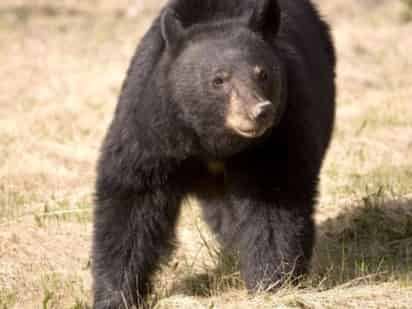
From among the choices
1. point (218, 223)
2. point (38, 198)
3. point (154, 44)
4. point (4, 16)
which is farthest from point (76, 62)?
point (154, 44)

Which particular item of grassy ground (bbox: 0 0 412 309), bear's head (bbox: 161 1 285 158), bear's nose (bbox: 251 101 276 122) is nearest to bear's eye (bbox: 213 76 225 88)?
bear's head (bbox: 161 1 285 158)

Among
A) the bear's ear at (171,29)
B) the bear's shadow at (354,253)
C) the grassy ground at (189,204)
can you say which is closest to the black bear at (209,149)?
the bear's ear at (171,29)

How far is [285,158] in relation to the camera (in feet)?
19.1

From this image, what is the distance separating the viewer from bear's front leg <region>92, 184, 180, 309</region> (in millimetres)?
5953

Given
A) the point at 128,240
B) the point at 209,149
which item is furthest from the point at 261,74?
the point at 128,240

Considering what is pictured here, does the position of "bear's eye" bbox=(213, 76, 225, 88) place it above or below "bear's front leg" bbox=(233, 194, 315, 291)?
above

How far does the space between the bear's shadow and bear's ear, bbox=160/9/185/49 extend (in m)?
1.85

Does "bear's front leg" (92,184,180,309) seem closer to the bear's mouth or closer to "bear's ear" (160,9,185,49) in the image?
the bear's mouth

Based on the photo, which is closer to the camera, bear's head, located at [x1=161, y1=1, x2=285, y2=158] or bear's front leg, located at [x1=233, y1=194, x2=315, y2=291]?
bear's head, located at [x1=161, y1=1, x2=285, y2=158]

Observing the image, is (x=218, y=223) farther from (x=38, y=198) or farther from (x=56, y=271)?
(x=38, y=198)

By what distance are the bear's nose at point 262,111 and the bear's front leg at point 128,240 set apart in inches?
40.8

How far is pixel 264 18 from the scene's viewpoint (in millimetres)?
5793

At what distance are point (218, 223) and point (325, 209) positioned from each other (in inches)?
53.4

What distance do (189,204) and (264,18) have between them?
1983 mm
